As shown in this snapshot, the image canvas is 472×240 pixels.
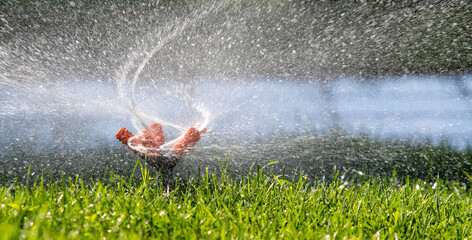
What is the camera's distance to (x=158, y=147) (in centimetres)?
187

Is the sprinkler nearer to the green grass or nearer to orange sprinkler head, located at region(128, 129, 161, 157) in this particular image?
orange sprinkler head, located at region(128, 129, 161, 157)

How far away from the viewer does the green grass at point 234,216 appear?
43.6 inches

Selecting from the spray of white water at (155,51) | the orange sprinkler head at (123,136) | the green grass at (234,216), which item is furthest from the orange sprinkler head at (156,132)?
the spray of white water at (155,51)

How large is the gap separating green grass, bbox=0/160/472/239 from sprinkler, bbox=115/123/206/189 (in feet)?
0.55

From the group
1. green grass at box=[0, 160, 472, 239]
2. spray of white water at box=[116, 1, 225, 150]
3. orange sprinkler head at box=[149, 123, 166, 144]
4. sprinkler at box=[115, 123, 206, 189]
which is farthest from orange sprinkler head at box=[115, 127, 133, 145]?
spray of white water at box=[116, 1, 225, 150]

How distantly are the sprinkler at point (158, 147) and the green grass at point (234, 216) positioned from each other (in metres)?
0.17

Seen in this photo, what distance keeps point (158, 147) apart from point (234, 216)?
63 cm

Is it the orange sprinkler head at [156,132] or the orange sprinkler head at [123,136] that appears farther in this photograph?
the orange sprinkler head at [156,132]

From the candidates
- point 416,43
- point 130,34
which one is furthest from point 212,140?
point 416,43

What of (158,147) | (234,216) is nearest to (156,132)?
(158,147)

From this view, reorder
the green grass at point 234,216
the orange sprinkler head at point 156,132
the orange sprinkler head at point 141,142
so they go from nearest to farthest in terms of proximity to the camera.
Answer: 1. the green grass at point 234,216
2. the orange sprinkler head at point 141,142
3. the orange sprinkler head at point 156,132

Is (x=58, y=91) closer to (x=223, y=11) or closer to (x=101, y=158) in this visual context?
(x=101, y=158)

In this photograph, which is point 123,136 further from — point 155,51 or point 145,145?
point 155,51

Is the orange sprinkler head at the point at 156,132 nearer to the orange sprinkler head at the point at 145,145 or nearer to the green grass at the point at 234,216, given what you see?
the orange sprinkler head at the point at 145,145
